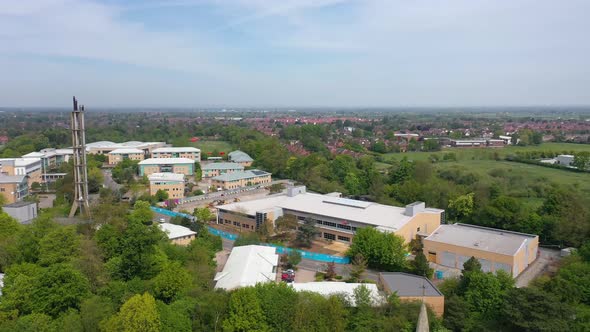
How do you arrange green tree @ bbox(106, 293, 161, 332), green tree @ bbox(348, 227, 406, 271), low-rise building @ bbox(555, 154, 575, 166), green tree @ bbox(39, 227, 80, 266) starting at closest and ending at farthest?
green tree @ bbox(106, 293, 161, 332)
green tree @ bbox(39, 227, 80, 266)
green tree @ bbox(348, 227, 406, 271)
low-rise building @ bbox(555, 154, 575, 166)

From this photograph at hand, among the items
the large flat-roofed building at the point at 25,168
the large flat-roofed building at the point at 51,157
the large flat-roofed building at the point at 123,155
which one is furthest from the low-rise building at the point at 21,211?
the large flat-roofed building at the point at 123,155

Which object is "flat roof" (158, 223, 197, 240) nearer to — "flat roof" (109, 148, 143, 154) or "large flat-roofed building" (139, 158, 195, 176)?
"large flat-roofed building" (139, 158, 195, 176)

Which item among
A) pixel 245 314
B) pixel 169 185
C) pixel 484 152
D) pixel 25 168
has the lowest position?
pixel 169 185

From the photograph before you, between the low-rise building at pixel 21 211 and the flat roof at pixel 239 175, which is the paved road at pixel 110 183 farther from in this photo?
the low-rise building at pixel 21 211

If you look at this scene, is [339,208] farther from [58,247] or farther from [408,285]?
[58,247]

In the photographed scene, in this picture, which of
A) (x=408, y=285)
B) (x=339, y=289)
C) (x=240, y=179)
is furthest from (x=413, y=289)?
(x=240, y=179)

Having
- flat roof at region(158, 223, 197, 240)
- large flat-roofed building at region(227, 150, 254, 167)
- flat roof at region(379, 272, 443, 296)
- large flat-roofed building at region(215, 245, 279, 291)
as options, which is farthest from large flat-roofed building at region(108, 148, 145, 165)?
flat roof at region(379, 272, 443, 296)

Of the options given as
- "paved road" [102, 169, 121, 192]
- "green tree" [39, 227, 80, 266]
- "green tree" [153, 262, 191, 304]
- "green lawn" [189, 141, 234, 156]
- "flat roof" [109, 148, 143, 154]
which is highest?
"green tree" [39, 227, 80, 266]
